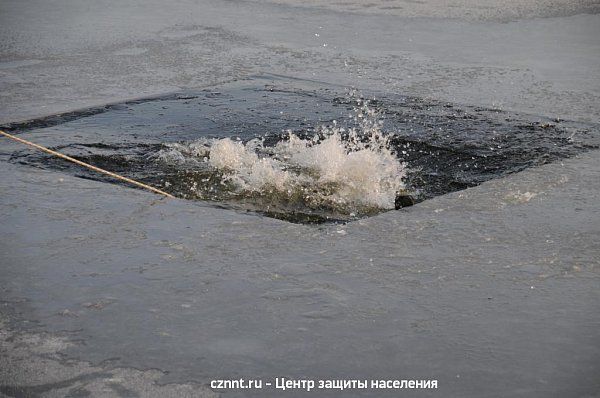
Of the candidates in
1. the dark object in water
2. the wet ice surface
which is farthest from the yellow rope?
the dark object in water

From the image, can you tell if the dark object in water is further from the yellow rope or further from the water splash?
the yellow rope

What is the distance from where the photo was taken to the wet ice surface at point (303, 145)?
478cm

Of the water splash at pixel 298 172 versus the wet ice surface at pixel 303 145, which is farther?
the wet ice surface at pixel 303 145

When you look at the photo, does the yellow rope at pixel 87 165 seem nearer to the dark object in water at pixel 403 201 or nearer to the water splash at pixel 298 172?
the water splash at pixel 298 172

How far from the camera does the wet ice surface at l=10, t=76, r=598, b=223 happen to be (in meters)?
4.78

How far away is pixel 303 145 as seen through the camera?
5473mm

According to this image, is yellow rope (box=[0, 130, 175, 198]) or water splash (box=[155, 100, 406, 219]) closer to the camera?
water splash (box=[155, 100, 406, 219])

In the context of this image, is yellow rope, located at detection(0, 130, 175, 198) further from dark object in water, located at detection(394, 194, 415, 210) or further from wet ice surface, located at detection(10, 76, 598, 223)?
dark object in water, located at detection(394, 194, 415, 210)

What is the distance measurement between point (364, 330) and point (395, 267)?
624 mm

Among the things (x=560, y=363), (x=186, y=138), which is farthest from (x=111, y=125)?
(x=560, y=363)

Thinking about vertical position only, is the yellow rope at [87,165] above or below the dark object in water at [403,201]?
below

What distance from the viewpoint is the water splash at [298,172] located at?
4621 mm

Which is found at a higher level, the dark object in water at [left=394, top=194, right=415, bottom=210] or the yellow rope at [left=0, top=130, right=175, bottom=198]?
the dark object in water at [left=394, top=194, right=415, bottom=210]

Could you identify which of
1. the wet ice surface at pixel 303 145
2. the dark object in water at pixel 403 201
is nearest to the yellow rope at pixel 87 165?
the wet ice surface at pixel 303 145
